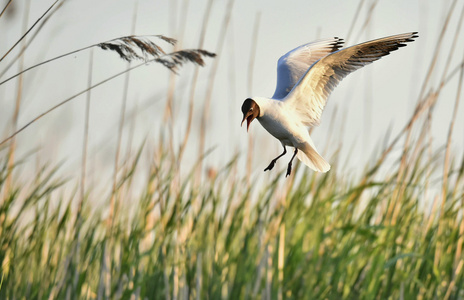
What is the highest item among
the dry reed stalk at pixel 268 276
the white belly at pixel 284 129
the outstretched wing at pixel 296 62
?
the outstretched wing at pixel 296 62

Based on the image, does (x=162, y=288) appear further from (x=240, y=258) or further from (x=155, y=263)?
(x=240, y=258)

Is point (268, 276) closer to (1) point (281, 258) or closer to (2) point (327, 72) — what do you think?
(1) point (281, 258)

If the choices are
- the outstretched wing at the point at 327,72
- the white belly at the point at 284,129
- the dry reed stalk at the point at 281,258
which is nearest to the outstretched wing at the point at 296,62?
the outstretched wing at the point at 327,72

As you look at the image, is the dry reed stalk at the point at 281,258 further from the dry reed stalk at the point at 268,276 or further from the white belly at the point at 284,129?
the white belly at the point at 284,129

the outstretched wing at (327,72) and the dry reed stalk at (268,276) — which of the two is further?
the dry reed stalk at (268,276)

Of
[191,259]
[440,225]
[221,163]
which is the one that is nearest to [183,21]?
[221,163]

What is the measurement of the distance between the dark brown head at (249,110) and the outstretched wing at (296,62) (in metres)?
0.66

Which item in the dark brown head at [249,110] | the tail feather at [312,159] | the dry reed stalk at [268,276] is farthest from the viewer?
the dry reed stalk at [268,276]

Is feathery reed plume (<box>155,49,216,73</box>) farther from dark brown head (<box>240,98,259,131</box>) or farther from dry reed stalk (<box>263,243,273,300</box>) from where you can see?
dry reed stalk (<box>263,243,273,300</box>)

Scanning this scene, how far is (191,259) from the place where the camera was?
277 centimetres

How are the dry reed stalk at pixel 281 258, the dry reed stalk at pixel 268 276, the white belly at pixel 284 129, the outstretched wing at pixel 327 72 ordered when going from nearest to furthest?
the white belly at pixel 284 129 < the outstretched wing at pixel 327 72 < the dry reed stalk at pixel 268 276 < the dry reed stalk at pixel 281 258

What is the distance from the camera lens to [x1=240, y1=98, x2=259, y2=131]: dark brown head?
167 centimetres

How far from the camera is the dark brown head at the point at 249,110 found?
1.67 m

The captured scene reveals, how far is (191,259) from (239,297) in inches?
10.5
